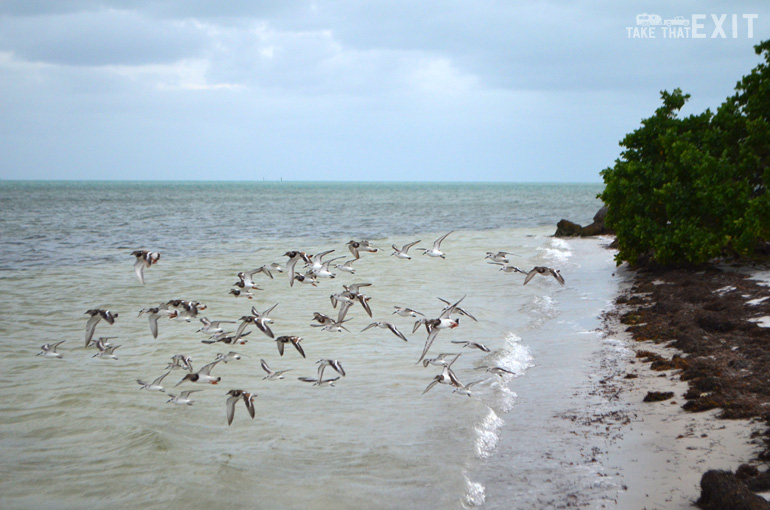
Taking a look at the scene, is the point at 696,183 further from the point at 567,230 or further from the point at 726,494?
the point at 567,230

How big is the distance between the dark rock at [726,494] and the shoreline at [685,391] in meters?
0.35

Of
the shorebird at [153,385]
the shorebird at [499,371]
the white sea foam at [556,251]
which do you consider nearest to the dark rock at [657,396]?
the shorebird at [499,371]

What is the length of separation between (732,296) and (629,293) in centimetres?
515

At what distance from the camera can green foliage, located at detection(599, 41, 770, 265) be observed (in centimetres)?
2352

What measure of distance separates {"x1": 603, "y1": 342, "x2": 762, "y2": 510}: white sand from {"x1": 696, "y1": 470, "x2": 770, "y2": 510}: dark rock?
0.37 meters

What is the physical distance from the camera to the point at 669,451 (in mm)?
9852

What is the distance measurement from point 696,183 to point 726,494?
19310 millimetres

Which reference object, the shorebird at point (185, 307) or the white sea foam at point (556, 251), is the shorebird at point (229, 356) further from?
the white sea foam at point (556, 251)

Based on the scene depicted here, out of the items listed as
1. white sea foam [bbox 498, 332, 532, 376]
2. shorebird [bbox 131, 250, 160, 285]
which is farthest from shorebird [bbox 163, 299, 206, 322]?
white sea foam [bbox 498, 332, 532, 376]

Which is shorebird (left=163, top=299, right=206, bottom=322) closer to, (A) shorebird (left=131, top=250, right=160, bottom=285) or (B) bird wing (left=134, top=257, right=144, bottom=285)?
(B) bird wing (left=134, top=257, right=144, bottom=285)

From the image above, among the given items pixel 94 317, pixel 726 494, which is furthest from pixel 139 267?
pixel 726 494

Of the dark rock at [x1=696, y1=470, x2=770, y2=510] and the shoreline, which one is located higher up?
the dark rock at [x1=696, y1=470, x2=770, y2=510]

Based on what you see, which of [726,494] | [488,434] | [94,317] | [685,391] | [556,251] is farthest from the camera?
[556,251]

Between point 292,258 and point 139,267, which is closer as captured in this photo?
point 139,267
